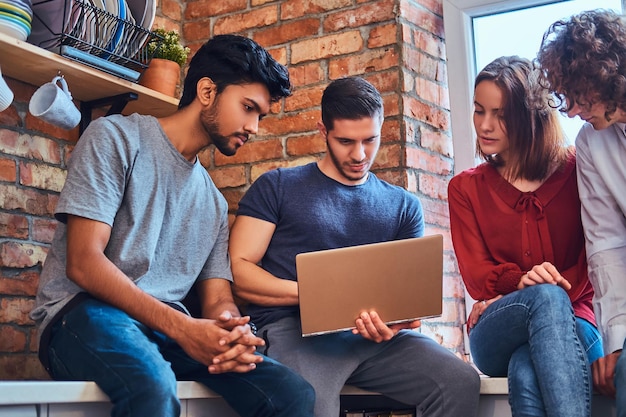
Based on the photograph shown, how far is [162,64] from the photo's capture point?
2322mm

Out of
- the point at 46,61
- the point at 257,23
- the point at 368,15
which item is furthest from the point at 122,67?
the point at 368,15

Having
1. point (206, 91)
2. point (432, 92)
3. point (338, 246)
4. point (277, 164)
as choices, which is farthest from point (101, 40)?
point (432, 92)

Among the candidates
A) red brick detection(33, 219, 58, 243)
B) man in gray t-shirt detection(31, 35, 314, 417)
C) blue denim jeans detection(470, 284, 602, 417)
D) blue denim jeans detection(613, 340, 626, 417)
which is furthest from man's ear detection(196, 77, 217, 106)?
blue denim jeans detection(613, 340, 626, 417)

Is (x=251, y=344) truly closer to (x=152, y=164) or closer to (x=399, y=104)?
(x=152, y=164)

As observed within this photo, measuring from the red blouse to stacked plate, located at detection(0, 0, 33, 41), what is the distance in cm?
116

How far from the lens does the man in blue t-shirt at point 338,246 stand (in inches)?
70.7

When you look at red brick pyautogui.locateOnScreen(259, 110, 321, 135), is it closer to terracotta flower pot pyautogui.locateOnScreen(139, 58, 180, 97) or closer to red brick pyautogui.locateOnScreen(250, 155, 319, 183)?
red brick pyautogui.locateOnScreen(250, 155, 319, 183)

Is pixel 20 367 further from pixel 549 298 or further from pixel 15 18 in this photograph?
pixel 549 298

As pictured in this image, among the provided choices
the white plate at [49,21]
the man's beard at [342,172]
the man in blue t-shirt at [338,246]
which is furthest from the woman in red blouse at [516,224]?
the white plate at [49,21]

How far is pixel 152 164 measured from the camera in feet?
5.92

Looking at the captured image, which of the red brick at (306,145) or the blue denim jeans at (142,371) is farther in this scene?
the red brick at (306,145)

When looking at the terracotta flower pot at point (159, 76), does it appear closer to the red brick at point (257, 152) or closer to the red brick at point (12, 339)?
the red brick at point (257, 152)

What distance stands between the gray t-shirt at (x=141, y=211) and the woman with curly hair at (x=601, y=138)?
0.85 meters

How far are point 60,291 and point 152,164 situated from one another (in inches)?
13.7
